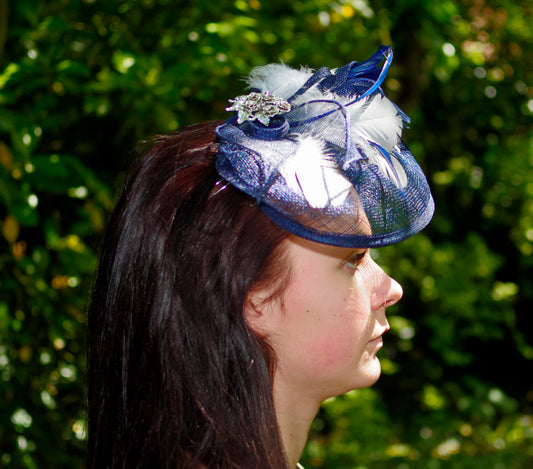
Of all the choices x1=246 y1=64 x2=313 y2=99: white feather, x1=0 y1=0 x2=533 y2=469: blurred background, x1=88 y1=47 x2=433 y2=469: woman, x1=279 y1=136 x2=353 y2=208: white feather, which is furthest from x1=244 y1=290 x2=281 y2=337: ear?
x1=0 y1=0 x2=533 y2=469: blurred background

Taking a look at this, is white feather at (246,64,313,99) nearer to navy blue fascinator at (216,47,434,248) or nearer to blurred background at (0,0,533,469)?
navy blue fascinator at (216,47,434,248)

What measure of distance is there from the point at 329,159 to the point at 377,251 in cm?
208

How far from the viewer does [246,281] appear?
1.15 m

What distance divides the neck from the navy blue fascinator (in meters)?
0.34

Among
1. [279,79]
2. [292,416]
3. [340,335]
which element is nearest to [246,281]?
[340,335]

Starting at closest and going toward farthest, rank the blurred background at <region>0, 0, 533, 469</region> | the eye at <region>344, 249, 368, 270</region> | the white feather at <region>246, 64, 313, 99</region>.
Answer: the eye at <region>344, 249, 368, 270</region>, the white feather at <region>246, 64, 313, 99</region>, the blurred background at <region>0, 0, 533, 469</region>

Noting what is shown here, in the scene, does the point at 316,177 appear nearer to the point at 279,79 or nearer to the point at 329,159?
the point at 329,159

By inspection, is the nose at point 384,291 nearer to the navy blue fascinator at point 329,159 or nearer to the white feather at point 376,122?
the navy blue fascinator at point 329,159

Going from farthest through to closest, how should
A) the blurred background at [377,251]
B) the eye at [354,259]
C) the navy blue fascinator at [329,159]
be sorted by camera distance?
the blurred background at [377,251], the eye at [354,259], the navy blue fascinator at [329,159]

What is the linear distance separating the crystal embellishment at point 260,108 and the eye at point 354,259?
0.96ft

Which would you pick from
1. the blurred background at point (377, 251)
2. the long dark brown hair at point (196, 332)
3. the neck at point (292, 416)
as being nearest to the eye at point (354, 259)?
the long dark brown hair at point (196, 332)

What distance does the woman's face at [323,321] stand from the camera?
1.17 m

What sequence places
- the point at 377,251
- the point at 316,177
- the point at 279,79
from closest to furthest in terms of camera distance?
the point at 316,177 < the point at 279,79 < the point at 377,251

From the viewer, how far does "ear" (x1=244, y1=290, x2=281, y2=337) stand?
1187 millimetres
